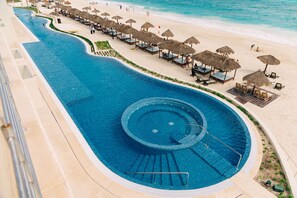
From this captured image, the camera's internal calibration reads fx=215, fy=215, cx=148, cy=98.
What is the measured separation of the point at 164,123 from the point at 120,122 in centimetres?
260

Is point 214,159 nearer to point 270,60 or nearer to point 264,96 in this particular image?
point 264,96

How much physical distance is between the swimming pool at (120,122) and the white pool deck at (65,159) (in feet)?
1.61

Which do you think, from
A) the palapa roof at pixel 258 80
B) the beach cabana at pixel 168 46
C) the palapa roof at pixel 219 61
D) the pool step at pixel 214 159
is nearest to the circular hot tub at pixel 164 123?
the pool step at pixel 214 159

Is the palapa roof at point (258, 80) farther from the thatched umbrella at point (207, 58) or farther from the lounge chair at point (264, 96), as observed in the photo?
the thatched umbrella at point (207, 58)

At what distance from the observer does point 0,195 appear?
3.93ft

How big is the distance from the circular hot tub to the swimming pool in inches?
9.9

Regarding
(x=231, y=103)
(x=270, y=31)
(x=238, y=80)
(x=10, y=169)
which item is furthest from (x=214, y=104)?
(x=270, y=31)

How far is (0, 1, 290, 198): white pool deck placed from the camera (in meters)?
4.43

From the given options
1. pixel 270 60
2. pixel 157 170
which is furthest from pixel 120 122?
pixel 270 60

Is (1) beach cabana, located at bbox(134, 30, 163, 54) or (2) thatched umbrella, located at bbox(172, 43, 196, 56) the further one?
(1) beach cabana, located at bbox(134, 30, 163, 54)

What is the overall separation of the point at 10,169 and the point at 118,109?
11997 millimetres

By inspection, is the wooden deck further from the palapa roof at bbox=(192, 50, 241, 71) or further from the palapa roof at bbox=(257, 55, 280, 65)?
the palapa roof at bbox=(257, 55, 280, 65)

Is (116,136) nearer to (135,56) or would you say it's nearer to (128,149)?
(128,149)

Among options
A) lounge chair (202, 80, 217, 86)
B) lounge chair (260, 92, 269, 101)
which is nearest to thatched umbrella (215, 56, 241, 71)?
lounge chair (202, 80, 217, 86)
